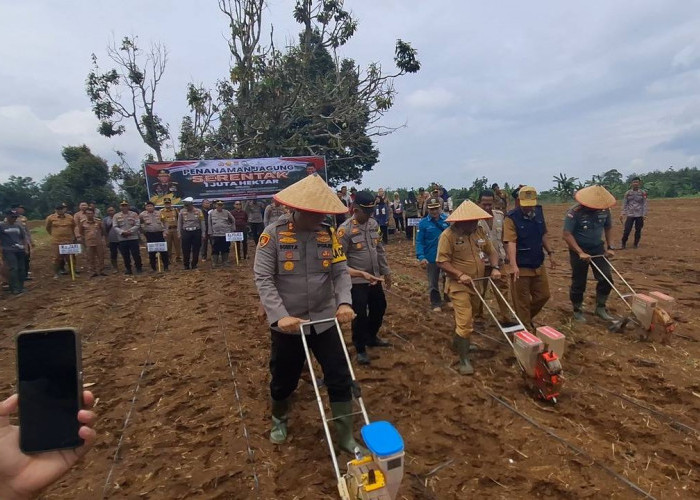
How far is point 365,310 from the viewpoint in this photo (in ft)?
16.2

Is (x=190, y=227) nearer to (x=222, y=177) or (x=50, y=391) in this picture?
(x=222, y=177)

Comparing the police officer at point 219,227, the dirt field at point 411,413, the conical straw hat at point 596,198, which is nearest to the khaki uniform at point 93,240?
the police officer at point 219,227

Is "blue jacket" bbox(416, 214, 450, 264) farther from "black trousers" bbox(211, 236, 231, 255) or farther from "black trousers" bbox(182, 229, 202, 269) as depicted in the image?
"black trousers" bbox(211, 236, 231, 255)

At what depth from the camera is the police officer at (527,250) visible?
5.30m

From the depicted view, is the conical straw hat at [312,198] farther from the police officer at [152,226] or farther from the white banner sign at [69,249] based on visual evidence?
the white banner sign at [69,249]

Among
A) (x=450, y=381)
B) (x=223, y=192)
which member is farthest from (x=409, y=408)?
(x=223, y=192)

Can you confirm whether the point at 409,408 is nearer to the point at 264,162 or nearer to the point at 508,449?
the point at 508,449

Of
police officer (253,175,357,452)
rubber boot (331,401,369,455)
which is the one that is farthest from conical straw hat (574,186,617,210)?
rubber boot (331,401,369,455)

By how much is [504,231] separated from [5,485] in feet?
17.2

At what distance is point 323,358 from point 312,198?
1.23 metres

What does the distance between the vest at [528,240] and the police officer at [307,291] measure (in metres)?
3.00

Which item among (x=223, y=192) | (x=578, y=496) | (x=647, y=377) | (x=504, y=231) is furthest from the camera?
(x=223, y=192)

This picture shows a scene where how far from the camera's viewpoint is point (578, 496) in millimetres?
2789

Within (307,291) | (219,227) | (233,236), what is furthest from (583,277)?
(219,227)
